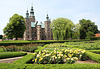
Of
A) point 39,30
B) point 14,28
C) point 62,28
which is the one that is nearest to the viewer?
point 62,28

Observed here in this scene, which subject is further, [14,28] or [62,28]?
[14,28]

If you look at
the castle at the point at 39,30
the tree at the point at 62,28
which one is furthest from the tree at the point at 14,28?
the castle at the point at 39,30

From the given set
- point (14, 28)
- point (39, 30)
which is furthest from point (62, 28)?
point (39, 30)

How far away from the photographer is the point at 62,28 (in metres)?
31.9

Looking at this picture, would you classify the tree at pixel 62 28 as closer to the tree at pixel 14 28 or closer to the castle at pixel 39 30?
the tree at pixel 14 28

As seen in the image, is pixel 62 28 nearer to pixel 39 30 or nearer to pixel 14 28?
pixel 14 28

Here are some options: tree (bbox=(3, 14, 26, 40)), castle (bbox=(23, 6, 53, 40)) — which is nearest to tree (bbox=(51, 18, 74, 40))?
tree (bbox=(3, 14, 26, 40))

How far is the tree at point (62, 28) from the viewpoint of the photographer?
31.2 metres

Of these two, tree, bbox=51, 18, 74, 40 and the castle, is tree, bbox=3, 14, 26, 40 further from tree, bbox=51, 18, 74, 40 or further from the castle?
the castle

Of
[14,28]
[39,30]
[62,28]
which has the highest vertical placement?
[39,30]

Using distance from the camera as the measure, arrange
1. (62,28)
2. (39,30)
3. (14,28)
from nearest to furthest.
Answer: (62,28)
(14,28)
(39,30)

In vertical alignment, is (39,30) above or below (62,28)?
above

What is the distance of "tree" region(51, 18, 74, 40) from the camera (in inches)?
1229

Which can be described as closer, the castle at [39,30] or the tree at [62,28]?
the tree at [62,28]
